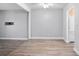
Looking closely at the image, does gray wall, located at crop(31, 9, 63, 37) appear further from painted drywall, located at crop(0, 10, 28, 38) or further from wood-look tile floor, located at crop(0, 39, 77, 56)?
wood-look tile floor, located at crop(0, 39, 77, 56)

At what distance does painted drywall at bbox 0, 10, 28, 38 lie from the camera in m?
8.83

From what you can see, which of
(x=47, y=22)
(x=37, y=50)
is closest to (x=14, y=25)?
(x=47, y=22)

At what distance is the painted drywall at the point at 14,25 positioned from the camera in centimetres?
883

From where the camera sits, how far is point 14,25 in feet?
29.3

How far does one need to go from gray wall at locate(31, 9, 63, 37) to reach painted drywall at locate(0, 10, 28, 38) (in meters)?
0.64

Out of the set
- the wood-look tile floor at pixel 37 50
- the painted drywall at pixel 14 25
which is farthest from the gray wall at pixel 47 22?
the wood-look tile floor at pixel 37 50

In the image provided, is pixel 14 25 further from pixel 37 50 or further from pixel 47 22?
pixel 37 50

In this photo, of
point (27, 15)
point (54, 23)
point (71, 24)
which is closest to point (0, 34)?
point (27, 15)

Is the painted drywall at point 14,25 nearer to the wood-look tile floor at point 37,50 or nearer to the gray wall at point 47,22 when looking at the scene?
the gray wall at point 47,22

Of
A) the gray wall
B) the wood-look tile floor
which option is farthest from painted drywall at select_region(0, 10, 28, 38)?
the wood-look tile floor

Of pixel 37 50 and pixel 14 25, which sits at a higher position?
pixel 14 25

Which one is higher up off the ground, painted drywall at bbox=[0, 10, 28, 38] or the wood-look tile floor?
painted drywall at bbox=[0, 10, 28, 38]

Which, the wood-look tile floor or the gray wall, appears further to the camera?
the gray wall

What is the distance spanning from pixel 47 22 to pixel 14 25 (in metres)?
2.30
